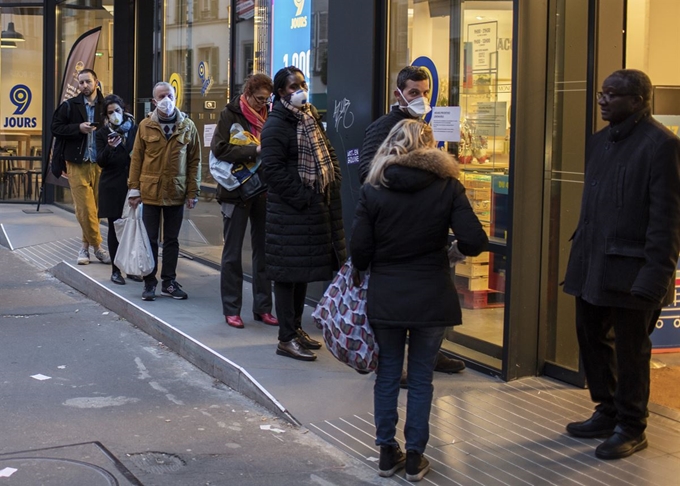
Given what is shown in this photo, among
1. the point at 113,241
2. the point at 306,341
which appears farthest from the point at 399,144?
the point at 113,241

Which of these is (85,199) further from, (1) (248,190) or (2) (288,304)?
(2) (288,304)

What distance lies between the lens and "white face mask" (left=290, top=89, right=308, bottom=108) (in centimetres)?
629

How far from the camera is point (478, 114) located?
6.52 m

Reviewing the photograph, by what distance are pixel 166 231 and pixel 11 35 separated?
10.2 metres

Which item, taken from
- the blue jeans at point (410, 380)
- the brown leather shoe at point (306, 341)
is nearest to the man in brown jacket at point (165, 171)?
the brown leather shoe at point (306, 341)

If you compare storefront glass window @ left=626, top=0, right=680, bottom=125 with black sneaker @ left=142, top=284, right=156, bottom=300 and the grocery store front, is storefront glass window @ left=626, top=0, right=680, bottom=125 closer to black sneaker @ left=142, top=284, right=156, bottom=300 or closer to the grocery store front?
the grocery store front

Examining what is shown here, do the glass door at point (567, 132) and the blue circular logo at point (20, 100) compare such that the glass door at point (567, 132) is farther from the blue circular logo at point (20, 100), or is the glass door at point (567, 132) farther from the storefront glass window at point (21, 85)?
the blue circular logo at point (20, 100)

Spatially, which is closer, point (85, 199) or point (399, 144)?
point (399, 144)

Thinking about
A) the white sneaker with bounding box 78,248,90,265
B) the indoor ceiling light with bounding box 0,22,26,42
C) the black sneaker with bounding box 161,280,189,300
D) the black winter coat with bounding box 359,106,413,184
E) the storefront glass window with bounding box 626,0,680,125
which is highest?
the indoor ceiling light with bounding box 0,22,26,42

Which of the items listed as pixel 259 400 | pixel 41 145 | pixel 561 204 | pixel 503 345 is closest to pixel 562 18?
pixel 561 204

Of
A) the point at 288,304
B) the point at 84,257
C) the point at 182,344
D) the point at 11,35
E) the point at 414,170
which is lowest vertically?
the point at 182,344

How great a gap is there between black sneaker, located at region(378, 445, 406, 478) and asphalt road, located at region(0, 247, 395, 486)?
4 cm

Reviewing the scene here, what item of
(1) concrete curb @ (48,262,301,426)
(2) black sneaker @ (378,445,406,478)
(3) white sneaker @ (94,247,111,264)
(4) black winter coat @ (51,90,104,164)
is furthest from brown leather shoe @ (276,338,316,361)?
(4) black winter coat @ (51,90,104,164)

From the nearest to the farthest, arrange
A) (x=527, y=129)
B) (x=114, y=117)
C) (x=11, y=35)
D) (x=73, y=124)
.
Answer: (x=527, y=129), (x=114, y=117), (x=73, y=124), (x=11, y=35)
